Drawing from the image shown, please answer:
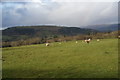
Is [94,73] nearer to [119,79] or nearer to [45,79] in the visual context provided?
[119,79]

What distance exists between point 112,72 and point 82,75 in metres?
2.46

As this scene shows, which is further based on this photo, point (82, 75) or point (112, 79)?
point (82, 75)

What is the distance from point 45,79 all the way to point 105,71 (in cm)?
493

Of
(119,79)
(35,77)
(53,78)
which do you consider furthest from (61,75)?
(119,79)

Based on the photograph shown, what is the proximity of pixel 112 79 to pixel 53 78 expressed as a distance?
4161mm

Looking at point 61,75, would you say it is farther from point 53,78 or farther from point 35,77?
point 35,77

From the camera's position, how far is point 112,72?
50.8 feet

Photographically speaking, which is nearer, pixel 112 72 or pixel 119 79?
pixel 119 79

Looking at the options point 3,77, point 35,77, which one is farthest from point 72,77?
point 3,77

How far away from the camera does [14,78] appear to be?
51.6 ft

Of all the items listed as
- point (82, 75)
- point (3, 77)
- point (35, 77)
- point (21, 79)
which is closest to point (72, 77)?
point (82, 75)

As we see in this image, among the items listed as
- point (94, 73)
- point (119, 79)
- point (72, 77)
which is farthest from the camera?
point (94, 73)

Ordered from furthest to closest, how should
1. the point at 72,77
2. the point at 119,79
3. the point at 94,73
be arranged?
the point at 94,73
the point at 72,77
the point at 119,79

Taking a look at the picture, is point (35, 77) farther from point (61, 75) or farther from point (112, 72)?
point (112, 72)
